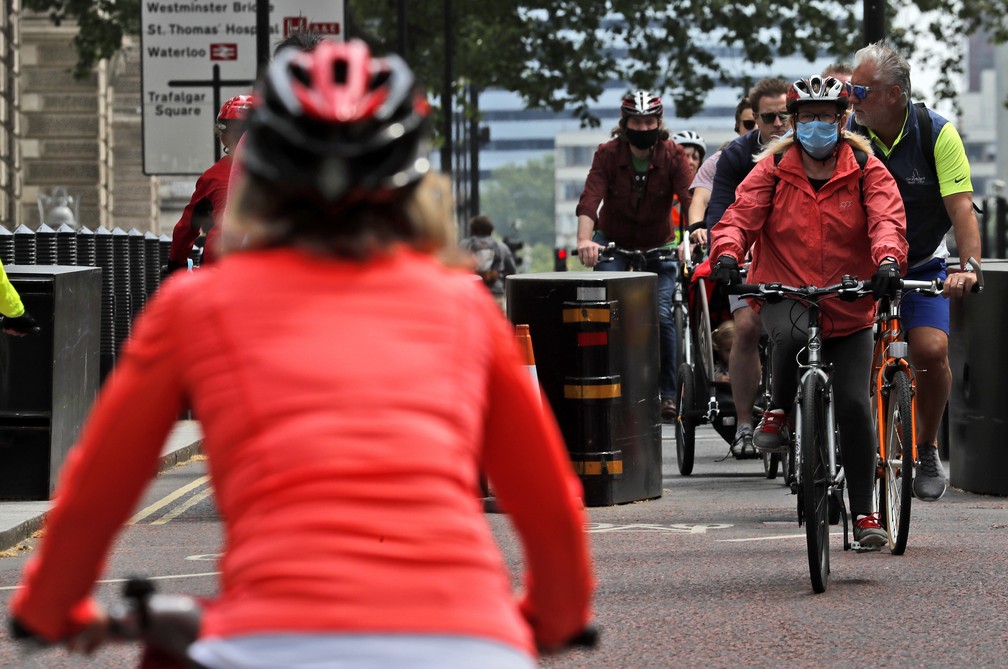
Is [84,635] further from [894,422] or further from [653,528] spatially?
[653,528]

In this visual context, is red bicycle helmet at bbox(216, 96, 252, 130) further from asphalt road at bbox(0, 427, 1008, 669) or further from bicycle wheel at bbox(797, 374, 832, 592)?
bicycle wheel at bbox(797, 374, 832, 592)

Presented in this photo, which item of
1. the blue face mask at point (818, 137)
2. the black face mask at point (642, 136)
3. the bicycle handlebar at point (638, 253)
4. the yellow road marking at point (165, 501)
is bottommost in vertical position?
the yellow road marking at point (165, 501)

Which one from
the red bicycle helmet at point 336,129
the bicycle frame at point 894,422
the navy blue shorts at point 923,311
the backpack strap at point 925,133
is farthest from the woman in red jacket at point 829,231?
the red bicycle helmet at point 336,129

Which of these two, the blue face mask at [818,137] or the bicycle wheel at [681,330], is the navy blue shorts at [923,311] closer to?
the blue face mask at [818,137]

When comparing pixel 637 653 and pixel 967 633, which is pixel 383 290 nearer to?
pixel 637 653

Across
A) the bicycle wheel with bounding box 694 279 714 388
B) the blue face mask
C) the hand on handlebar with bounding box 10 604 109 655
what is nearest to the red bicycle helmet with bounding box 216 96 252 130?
the blue face mask

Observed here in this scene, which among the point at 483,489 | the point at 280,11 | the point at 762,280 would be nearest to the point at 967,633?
the point at 762,280

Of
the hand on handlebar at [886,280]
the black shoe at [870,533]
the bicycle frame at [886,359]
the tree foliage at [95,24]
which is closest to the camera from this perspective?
the hand on handlebar at [886,280]

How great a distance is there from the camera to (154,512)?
433 inches

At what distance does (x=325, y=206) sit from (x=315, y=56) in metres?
0.18

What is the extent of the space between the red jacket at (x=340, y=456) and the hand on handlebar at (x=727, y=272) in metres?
5.34

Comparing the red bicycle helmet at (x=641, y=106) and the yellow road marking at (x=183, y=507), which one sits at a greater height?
the red bicycle helmet at (x=641, y=106)

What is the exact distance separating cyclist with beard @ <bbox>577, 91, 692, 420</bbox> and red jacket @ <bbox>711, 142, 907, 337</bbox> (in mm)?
5086

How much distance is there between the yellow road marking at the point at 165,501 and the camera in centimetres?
1075
